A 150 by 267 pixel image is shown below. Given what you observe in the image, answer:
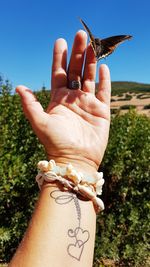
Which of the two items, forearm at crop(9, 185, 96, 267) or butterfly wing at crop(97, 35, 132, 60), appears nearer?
forearm at crop(9, 185, 96, 267)

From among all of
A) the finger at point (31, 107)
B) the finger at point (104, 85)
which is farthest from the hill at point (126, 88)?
the finger at point (31, 107)

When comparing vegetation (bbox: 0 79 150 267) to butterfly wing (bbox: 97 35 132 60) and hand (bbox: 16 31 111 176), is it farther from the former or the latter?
butterfly wing (bbox: 97 35 132 60)

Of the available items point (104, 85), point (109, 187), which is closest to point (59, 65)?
point (104, 85)

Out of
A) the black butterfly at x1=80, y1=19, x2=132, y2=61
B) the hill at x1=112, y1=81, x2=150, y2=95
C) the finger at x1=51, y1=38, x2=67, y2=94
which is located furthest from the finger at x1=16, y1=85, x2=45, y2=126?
the hill at x1=112, y1=81, x2=150, y2=95

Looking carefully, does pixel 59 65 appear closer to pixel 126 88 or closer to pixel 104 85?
pixel 104 85

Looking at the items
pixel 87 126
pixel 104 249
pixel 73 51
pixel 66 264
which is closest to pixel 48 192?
pixel 66 264

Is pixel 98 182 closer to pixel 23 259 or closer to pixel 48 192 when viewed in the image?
pixel 48 192
